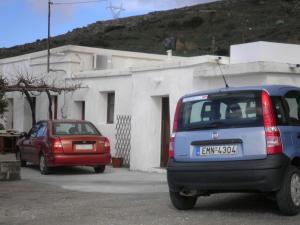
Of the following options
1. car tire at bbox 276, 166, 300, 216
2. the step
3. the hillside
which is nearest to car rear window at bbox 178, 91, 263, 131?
car tire at bbox 276, 166, 300, 216

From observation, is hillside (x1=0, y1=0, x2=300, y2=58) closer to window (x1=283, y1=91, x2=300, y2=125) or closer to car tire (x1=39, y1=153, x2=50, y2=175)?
car tire (x1=39, y1=153, x2=50, y2=175)

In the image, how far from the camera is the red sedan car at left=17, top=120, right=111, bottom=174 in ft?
51.2

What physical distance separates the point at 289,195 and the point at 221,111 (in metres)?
1.50

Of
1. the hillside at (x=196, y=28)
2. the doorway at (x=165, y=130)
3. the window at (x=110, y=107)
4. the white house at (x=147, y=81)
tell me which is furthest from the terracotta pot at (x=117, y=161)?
the hillside at (x=196, y=28)

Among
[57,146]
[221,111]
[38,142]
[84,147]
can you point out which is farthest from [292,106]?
[38,142]

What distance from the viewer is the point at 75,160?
15680 mm

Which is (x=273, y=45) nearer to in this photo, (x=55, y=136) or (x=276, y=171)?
(x=55, y=136)

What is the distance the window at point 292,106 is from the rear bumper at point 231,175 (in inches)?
28.8

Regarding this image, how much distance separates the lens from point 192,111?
920cm

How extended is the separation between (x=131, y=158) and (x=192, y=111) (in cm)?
882

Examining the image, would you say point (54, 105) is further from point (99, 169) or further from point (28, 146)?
point (99, 169)

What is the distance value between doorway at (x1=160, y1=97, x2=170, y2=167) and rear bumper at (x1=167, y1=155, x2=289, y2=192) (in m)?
8.20

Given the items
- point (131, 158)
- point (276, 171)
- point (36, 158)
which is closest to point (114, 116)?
point (131, 158)

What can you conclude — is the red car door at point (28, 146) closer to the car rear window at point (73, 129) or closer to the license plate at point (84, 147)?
the car rear window at point (73, 129)
